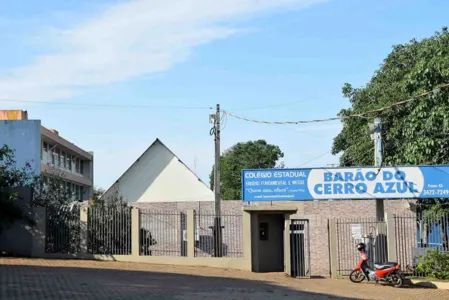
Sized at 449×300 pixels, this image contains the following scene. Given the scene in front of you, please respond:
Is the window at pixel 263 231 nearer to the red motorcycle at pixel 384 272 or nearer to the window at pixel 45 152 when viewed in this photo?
the red motorcycle at pixel 384 272

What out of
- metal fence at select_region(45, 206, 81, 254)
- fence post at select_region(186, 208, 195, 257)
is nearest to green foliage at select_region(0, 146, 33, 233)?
metal fence at select_region(45, 206, 81, 254)

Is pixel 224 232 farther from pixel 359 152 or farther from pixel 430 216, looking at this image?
pixel 359 152

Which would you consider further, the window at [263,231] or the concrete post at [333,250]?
the window at [263,231]

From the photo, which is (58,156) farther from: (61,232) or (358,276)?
(358,276)

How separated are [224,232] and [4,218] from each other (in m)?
8.03

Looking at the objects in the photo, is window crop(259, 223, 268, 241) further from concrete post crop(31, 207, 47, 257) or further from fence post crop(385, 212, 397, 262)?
concrete post crop(31, 207, 47, 257)

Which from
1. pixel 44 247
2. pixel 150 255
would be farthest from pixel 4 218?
pixel 150 255

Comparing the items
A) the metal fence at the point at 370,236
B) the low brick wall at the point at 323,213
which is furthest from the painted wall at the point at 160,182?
the metal fence at the point at 370,236

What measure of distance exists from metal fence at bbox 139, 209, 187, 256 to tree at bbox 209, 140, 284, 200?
51.3 metres

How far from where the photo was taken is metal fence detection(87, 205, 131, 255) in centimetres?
2241

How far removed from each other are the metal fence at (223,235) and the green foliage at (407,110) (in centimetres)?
687

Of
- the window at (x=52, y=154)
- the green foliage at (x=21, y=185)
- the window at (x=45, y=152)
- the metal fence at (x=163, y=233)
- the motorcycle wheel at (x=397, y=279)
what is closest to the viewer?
the motorcycle wheel at (x=397, y=279)

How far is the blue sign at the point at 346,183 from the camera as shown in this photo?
2144 centimetres

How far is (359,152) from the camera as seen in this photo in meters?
31.0
